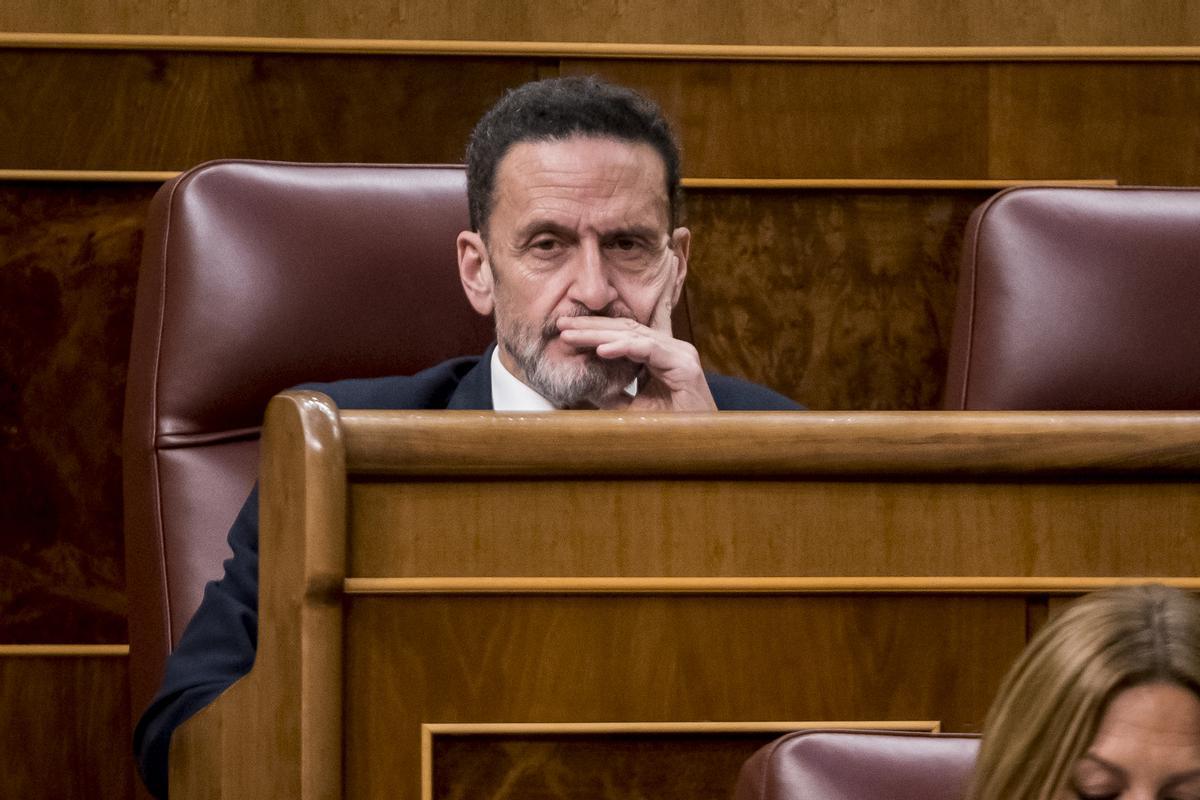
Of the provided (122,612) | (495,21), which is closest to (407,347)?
(122,612)

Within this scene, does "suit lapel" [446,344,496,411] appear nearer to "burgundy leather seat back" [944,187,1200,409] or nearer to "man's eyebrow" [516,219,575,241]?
"man's eyebrow" [516,219,575,241]

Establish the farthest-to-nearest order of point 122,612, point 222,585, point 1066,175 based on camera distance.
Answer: point 1066,175 → point 122,612 → point 222,585

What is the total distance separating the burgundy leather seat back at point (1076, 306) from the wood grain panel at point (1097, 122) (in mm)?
293

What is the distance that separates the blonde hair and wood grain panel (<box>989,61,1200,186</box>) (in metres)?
0.69

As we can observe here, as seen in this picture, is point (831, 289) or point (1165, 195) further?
point (831, 289)

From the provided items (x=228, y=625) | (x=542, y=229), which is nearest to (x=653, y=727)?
(x=228, y=625)

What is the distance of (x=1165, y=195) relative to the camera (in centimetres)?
79

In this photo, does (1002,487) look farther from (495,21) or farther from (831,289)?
(495,21)

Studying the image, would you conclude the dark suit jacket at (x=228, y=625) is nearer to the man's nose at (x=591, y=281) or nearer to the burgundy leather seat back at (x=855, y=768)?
the man's nose at (x=591, y=281)

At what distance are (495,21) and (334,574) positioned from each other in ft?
2.50

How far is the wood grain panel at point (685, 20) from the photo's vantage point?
3.67 ft

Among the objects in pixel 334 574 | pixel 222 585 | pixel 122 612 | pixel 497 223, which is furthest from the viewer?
pixel 122 612

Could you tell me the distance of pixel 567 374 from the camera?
727mm

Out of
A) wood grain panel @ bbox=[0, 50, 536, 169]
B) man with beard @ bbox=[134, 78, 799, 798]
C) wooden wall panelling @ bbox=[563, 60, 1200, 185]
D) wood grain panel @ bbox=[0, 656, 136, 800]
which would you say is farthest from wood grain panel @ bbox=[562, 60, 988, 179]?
wood grain panel @ bbox=[0, 656, 136, 800]
